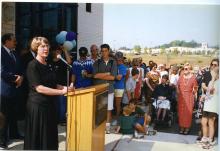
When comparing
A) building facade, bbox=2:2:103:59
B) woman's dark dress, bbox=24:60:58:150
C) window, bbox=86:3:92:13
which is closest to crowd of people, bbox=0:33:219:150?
woman's dark dress, bbox=24:60:58:150

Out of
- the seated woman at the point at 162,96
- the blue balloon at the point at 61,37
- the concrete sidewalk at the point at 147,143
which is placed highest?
the blue balloon at the point at 61,37

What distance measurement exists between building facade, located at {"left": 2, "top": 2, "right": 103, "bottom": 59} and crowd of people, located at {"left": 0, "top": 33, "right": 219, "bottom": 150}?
0.33 feet

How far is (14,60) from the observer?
4.49 meters

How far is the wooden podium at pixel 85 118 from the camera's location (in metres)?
4.08

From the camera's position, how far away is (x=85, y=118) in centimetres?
411

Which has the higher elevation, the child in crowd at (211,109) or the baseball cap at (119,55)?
the baseball cap at (119,55)

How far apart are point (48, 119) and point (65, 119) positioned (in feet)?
0.65

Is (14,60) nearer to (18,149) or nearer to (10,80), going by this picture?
(10,80)

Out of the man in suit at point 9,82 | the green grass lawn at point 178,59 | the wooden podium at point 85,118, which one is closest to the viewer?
the wooden podium at point 85,118

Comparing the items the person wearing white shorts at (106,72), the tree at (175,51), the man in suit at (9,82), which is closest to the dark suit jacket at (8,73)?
the man in suit at (9,82)

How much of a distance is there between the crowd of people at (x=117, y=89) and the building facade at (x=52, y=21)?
10 centimetres

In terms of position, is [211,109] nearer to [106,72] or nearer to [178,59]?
[178,59]

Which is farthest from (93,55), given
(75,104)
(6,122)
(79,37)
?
(6,122)

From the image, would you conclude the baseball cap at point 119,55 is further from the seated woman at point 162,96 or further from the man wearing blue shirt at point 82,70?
the seated woman at point 162,96
